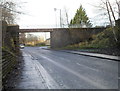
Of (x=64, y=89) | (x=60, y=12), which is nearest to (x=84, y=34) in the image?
(x=60, y=12)

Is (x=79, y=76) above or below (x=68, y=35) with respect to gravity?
below

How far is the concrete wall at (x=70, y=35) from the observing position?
2298 inches

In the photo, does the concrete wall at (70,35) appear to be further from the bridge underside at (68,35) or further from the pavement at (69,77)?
the pavement at (69,77)

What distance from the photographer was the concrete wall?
58.4m

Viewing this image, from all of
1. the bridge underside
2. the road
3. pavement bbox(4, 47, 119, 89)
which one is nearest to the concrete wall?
the bridge underside

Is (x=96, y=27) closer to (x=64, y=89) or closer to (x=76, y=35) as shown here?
Answer: (x=76, y=35)

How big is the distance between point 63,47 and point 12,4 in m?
49.5

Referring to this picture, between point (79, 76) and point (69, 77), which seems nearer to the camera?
point (69, 77)

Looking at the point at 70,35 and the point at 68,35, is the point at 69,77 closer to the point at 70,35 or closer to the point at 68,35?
the point at 70,35

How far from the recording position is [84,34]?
58.6m

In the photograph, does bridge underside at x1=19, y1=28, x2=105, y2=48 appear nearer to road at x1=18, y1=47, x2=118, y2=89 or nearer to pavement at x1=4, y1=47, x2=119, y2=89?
road at x1=18, y1=47, x2=118, y2=89

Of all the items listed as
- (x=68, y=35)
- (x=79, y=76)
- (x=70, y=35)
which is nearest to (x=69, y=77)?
(x=79, y=76)

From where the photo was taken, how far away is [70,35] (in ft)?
200

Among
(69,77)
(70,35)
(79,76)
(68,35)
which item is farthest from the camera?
(68,35)
